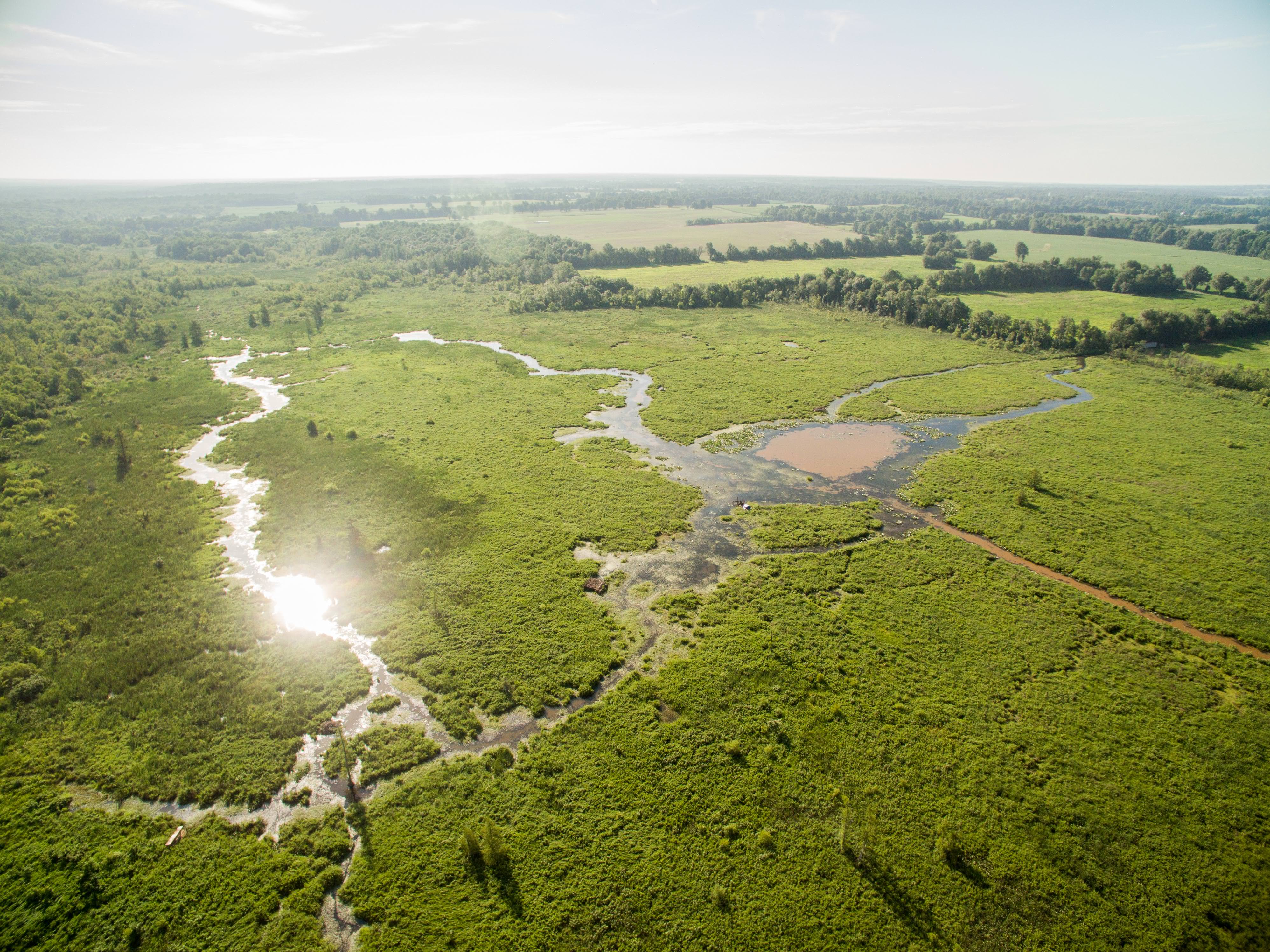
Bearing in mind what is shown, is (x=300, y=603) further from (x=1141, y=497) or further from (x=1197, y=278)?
(x=1197, y=278)

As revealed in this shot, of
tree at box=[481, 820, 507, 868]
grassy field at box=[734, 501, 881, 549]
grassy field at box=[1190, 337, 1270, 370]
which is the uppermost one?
Answer: grassy field at box=[1190, 337, 1270, 370]

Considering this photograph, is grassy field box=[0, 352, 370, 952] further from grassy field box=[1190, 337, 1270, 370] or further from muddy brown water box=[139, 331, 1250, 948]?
grassy field box=[1190, 337, 1270, 370]

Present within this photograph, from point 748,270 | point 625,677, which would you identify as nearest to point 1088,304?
point 748,270

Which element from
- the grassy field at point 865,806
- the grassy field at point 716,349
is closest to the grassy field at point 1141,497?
the grassy field at point 865,806

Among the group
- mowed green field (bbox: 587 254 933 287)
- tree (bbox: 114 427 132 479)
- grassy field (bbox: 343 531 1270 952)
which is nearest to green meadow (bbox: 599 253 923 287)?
mowed green field (bbox: 587 254 933 287)

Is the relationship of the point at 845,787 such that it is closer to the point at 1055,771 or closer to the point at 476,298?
the point at 1055,771
